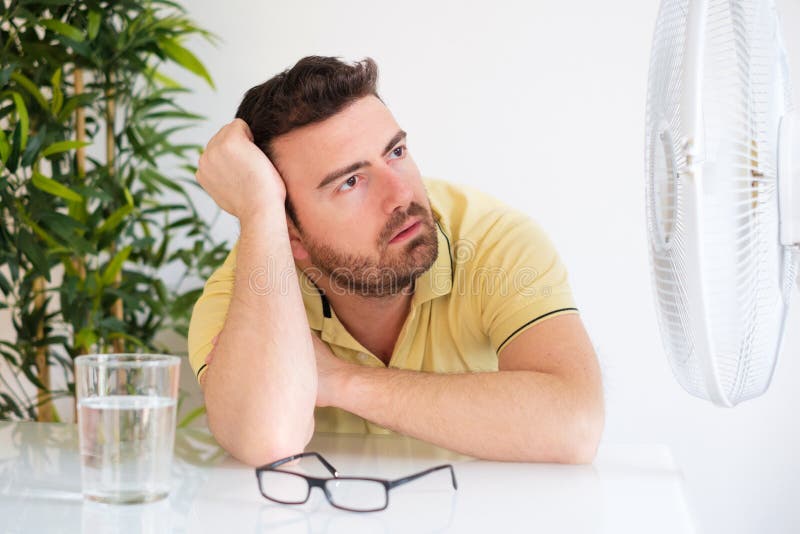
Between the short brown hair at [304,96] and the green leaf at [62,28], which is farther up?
the green leaf at [62,28]

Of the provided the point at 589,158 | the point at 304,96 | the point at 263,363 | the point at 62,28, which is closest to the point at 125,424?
the point at 263,363

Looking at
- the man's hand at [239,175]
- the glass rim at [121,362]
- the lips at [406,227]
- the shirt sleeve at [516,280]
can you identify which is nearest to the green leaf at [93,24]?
the man's hand at [239,175]

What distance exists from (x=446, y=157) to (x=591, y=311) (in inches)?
22.8

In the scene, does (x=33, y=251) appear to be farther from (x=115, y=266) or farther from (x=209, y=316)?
(x=209, y=316)

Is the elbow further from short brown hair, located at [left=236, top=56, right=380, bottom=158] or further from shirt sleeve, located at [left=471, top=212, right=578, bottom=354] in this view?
short brown hair, located at [left=236, top=56, right=380, bottom=158]

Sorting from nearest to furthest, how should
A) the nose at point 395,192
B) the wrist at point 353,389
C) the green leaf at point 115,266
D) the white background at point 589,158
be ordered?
the wrist at point 353,389 → the nose at point 395,192 → the green leaf at point 115,266 → the white background at point 589,158

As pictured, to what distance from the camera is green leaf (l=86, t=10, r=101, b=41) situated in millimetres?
2127

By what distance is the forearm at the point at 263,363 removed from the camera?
1.12 metres

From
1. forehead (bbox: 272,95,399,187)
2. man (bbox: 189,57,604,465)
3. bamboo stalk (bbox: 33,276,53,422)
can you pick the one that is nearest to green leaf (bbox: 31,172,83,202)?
bamboo stalk (bbox: 33,276,53,422)

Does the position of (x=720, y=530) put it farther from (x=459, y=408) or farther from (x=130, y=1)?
(x=130, y=1)

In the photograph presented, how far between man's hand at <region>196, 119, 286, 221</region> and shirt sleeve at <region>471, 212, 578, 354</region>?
0.35 m

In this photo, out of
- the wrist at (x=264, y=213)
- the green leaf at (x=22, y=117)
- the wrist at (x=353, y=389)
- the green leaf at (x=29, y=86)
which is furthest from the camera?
the green leaf at (x=29, y=86)

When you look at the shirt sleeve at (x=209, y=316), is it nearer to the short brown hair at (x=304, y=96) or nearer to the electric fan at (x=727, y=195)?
the short brown hair at (x=304, y=96)

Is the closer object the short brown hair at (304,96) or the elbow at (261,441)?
the elbow at (261,441)
